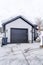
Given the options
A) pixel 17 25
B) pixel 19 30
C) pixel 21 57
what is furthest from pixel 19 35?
pixel 21 57

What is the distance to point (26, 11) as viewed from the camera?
105 feet

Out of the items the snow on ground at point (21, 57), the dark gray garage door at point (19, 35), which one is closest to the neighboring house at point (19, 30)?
the dark gray garage door at point (19, 35)

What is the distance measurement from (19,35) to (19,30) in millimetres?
758

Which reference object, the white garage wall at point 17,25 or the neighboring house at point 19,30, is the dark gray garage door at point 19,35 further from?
the white garage wall at point 17,25

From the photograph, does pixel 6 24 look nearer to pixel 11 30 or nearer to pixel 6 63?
pixel 11 30

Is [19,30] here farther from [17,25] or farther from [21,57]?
[21,57]

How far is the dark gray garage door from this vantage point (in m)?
15.3

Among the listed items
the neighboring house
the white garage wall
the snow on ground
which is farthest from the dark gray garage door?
the snow on ground

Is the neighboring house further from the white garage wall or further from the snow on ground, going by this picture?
the snow on ground

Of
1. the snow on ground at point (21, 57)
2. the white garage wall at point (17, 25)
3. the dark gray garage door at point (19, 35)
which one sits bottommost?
the snow on ground at point (21, 57)

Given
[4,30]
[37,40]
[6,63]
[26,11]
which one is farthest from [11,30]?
[26,11]

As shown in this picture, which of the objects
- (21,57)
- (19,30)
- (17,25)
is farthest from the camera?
(19,30)

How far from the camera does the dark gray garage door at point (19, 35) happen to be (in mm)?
15284

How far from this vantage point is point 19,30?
15.7 meters
